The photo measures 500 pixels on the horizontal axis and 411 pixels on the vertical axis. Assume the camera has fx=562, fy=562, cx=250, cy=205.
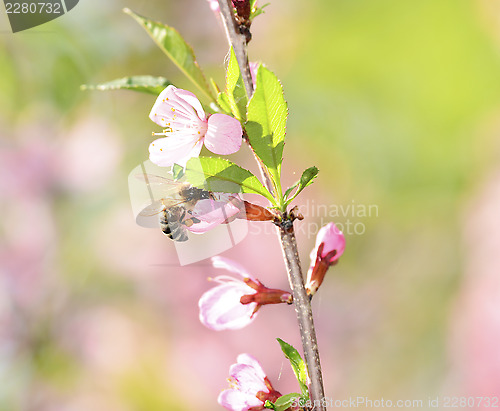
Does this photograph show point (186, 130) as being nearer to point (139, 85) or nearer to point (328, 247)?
point (139, 85)

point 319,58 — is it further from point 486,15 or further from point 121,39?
point 121,39

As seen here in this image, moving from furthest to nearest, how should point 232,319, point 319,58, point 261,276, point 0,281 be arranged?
point 319,58
point 261,276
point 0,281
point 232,319


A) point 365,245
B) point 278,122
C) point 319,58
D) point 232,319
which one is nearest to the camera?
point 278,122

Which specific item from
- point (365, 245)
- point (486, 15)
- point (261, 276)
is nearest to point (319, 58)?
point (486, 15)

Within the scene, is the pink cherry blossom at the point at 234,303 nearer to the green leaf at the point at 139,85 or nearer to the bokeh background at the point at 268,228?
the green leaf at the point at 139,85

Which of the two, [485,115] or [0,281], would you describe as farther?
[485,115]

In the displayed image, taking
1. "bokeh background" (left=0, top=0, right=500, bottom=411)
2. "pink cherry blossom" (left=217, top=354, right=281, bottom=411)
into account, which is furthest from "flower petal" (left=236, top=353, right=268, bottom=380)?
"bokeh background" (left=0, top=0, right=500, bottom=411)

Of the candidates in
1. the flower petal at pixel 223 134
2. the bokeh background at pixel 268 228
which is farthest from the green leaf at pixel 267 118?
the bokeh background at pixel 268 228
